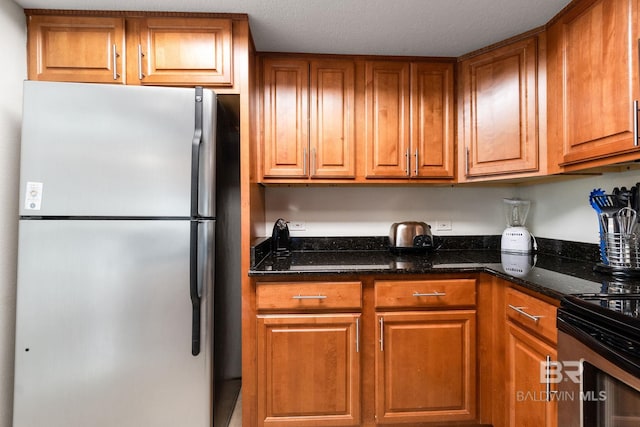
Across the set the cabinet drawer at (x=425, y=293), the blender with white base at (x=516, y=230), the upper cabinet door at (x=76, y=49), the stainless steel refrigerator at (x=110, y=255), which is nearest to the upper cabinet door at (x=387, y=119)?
the cabinet drawer at (x=425, y=293)

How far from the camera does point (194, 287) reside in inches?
48.9

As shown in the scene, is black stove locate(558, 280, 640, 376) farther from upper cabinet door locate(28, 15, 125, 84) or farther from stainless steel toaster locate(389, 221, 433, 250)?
upper cabinet door locate(28, 15, 125, 84)

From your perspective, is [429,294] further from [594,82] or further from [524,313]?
[594,82]

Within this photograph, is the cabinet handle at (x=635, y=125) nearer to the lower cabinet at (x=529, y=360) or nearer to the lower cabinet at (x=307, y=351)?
the lower cabinet at (x=529, y=360)

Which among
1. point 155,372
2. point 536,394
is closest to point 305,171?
point 155,372

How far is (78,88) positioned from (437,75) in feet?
6.25

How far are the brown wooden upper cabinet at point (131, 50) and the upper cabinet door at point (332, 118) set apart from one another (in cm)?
55

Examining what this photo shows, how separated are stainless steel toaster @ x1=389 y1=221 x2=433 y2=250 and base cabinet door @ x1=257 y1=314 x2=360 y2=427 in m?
0.64

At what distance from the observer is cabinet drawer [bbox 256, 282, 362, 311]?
1.45 m

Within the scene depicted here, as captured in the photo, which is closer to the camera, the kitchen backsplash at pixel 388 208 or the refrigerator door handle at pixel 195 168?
the refrigerator door handle at pixel 195 168

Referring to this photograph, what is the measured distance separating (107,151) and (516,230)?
231 centimetres

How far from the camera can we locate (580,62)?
1.32 metres

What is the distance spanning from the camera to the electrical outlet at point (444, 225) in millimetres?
2172

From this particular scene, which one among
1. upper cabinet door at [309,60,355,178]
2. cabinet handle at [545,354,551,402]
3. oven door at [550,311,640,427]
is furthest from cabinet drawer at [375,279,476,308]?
upper cabinet door at [309,60,355,178]
